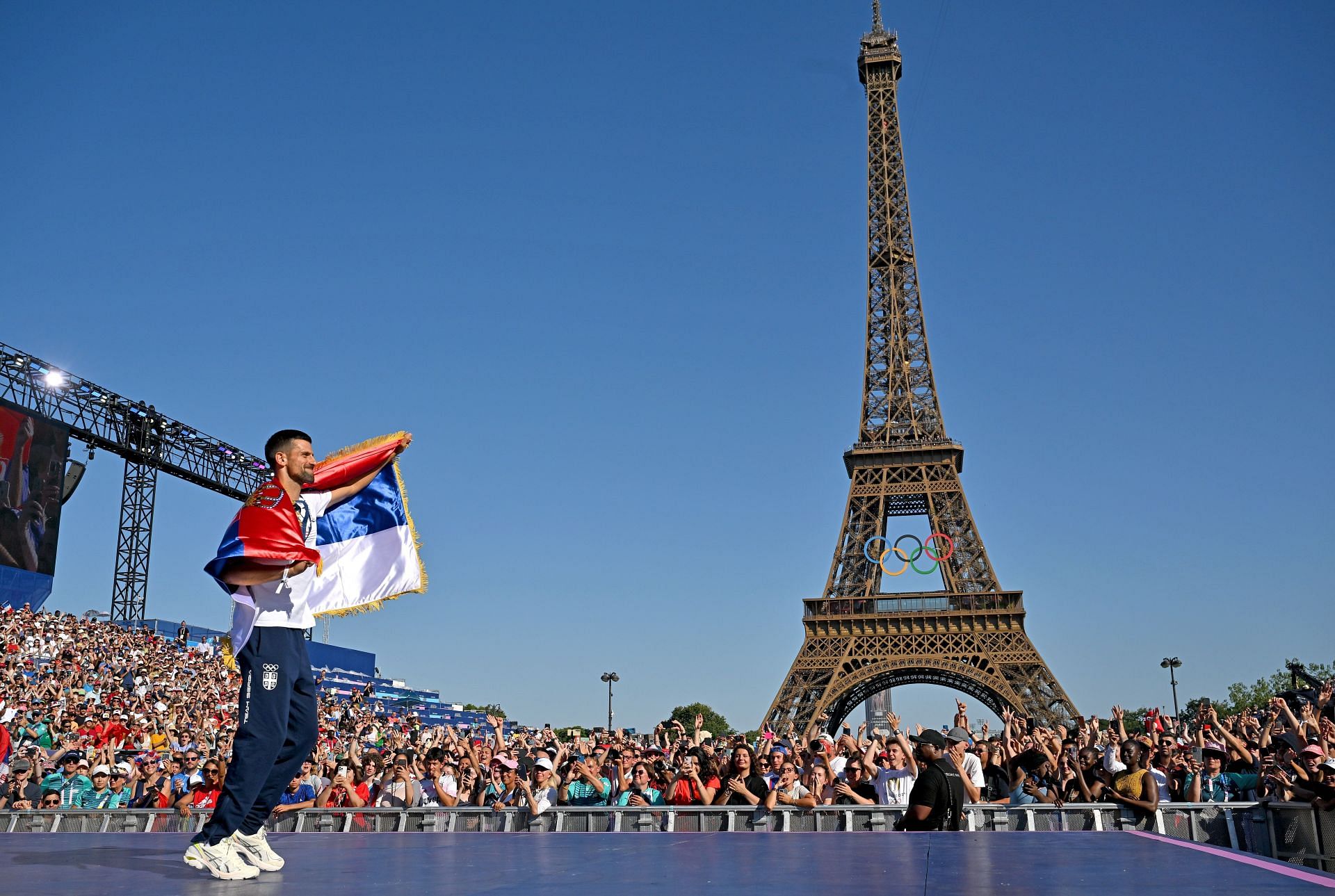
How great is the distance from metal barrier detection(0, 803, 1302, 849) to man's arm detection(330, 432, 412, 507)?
334 centimetres

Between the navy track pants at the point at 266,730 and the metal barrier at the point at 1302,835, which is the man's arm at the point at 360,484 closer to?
the navy track pants at the point at 266,730

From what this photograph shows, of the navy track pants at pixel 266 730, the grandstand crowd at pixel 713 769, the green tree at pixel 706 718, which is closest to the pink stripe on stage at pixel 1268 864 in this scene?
the grandstand crowd at pixel 713 769

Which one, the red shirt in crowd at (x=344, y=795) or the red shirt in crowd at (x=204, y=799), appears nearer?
the red shirt in crowd at (x=204, y=799)

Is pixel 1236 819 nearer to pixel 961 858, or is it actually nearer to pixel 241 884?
pixel 961 858

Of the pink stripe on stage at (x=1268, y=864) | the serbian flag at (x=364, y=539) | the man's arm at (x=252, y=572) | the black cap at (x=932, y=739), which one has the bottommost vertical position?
the pink stripe on stage at (x=1268, y=864)

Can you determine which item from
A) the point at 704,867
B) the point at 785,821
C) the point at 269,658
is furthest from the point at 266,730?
the point at 785,821

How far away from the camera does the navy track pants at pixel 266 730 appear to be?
15.5ft

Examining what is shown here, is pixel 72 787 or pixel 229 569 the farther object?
pixel 72 787

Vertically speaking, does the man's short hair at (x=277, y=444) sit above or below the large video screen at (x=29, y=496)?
below

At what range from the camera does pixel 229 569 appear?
4996 mm

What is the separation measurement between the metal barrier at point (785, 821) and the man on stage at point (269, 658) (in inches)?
132

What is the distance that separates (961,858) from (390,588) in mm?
3637

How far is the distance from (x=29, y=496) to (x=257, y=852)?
90.1 feet

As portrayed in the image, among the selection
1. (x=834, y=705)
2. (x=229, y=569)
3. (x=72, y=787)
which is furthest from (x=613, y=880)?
(x=834, y=705)
